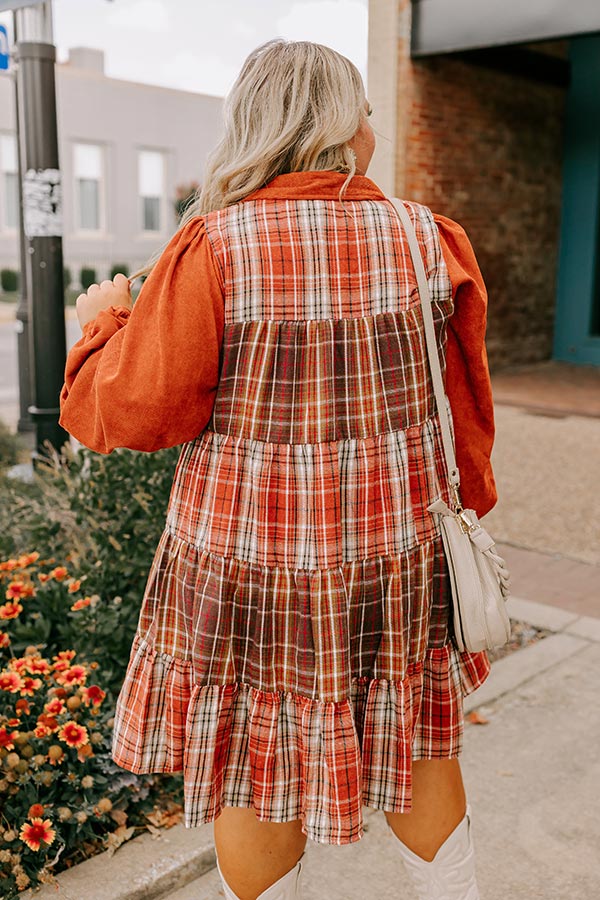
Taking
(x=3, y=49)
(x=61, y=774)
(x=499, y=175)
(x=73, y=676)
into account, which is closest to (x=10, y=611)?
(x=73, y=676)

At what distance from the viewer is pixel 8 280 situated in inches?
1101

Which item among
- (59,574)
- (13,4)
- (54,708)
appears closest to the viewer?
(54,708)

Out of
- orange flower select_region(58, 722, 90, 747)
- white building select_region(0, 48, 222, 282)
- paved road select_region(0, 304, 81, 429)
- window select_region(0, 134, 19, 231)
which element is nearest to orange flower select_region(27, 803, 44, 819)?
orange flower select_region(58, 722, 90, 747)

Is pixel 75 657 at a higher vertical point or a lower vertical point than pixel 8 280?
lower

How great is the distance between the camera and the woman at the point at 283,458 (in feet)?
5.44

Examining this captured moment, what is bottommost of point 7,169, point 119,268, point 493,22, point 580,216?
point 119,268

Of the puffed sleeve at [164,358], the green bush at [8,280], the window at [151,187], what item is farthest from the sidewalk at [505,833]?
the window at [151,187]

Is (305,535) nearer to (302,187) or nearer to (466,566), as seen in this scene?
(466,566)

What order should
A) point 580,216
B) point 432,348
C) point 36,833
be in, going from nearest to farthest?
point 432,348, point 36,833, point 580,216

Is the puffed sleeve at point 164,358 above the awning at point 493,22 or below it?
below

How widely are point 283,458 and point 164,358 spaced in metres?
0.27

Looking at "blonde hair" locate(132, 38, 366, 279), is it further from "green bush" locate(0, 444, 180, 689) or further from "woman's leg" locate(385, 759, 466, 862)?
"green bush" locate(0, 444, 180, 689)

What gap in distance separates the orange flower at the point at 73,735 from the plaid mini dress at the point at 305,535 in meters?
0.73

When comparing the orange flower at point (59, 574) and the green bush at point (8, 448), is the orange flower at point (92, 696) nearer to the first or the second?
the orange flower at point (59, 574)
